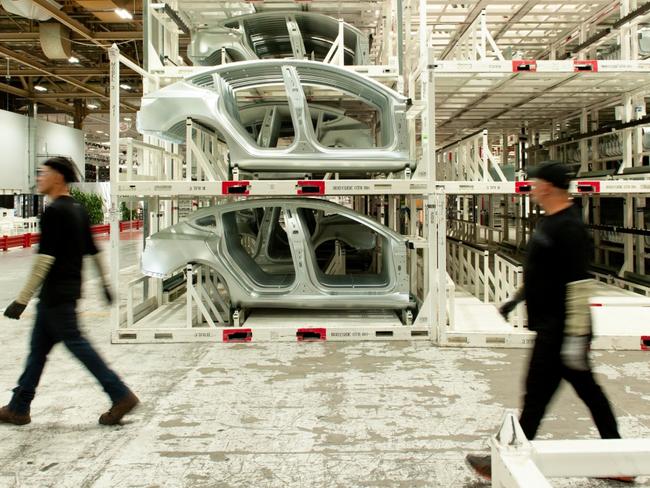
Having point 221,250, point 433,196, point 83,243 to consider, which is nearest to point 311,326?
point 221,250

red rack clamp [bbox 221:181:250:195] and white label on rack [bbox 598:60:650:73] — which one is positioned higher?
white label on rack [bbox 598:60:650:73]

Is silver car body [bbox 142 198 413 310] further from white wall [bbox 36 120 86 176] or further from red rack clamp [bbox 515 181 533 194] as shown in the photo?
white wall [bbox 36 120 86 176]

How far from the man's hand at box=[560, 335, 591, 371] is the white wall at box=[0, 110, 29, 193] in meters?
20.1

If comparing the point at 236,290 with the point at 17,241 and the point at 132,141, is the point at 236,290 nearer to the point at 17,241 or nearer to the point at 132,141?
the point at 132,141

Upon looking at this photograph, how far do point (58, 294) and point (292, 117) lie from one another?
298 centimetres

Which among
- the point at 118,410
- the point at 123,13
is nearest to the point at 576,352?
the point at 118,410

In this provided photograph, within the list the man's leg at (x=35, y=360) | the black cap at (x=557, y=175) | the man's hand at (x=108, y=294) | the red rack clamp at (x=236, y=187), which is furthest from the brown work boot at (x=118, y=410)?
the black cap at (x=557, y=175)

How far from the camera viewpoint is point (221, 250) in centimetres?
513

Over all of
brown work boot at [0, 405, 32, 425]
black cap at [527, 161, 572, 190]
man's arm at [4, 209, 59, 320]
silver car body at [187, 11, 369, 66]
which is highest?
silver car body at [187, 11, 369, 66]

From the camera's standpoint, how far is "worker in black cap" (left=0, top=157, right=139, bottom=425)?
117 inches

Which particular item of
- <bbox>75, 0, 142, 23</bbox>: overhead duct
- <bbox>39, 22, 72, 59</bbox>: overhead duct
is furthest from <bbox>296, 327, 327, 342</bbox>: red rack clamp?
<bbox>39, 22, 72, 59</bbox>: overhead duct

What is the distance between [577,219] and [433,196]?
8.75ft

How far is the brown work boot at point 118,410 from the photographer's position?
3.10 m

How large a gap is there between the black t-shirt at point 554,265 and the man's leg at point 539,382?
0.09 meters
